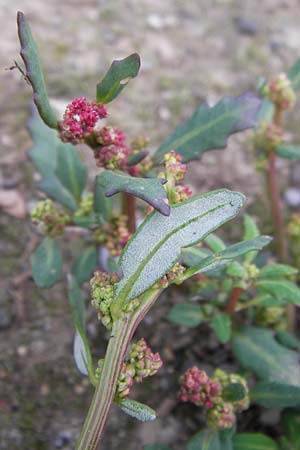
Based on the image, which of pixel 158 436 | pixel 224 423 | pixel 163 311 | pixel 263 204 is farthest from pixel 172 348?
pixel 263 204

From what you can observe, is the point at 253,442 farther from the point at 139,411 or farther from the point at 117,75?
the point at 117,75

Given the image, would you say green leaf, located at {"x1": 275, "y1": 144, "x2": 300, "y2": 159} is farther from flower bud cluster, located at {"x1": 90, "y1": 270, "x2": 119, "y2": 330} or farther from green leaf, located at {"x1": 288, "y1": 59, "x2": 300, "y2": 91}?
flower bud cluster, located at {"x1": 90, "y1": 270, "x2": 119, "y2": 330}

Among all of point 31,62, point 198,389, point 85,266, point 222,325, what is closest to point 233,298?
point 222,325

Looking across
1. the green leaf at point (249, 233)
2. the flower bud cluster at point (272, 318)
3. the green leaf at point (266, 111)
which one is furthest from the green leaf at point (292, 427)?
the green leaf at point (266, 111)

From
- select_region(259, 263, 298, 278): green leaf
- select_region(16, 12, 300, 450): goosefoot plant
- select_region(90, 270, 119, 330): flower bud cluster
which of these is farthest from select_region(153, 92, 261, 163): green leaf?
select_region(90, 270, 119, 330): flower bud cluster

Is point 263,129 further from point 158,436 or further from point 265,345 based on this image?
point 158,436
